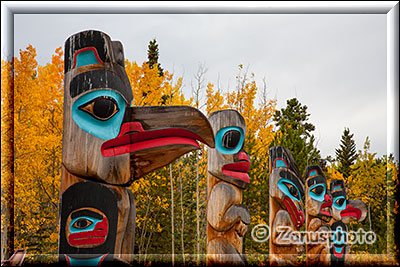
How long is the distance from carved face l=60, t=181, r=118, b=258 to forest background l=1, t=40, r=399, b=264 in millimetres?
2614

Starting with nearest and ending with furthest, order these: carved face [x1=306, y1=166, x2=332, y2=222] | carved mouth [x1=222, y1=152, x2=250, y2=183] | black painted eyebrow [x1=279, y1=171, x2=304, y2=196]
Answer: carved mouth [x1=222, y1=152, x2=250, y2=183]
black painted eyebrow [x1=279, y1=171, x2=304, y2=196]
carved face [x1=306, y1=166, x2=332, y2=222]

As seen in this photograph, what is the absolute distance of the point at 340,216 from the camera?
29.5 feet

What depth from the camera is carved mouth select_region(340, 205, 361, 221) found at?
9.25 m

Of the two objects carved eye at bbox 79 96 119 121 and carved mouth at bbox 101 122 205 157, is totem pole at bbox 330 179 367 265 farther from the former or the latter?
carved eye at bbox 79 96 119 121

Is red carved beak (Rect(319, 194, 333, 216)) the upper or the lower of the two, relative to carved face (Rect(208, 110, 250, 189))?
lower

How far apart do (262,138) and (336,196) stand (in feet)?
14.5

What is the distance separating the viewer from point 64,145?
2.70 meters

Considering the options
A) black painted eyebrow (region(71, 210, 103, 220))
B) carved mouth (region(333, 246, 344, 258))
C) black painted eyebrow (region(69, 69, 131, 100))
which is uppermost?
black painted eyebrow (region(69, 69, 131, 100))

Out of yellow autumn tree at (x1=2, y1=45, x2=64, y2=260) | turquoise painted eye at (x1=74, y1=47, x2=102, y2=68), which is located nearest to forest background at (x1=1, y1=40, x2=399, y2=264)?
yellow autumn tree at (x1=2, y1=45, x2=64, y2=260)

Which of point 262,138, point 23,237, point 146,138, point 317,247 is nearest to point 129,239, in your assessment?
point 146,138

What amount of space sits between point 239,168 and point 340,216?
499cm

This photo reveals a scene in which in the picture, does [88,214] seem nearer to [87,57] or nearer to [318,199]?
[87,57]

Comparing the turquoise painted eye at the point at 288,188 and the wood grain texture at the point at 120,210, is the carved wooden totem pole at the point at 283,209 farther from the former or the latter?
the wood grain texture at the point at 120,210

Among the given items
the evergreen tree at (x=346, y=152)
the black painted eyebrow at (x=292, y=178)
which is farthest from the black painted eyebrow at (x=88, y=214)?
the evergreen tree at (x=346, y=152)
